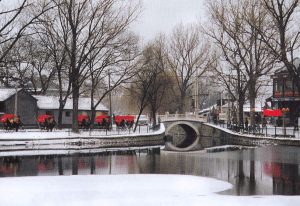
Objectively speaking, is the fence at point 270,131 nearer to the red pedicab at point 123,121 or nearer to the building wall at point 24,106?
the red pedicab at point 123,121

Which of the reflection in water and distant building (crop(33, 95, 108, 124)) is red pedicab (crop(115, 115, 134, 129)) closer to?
distant building (crop(33, 95, 108, 124))

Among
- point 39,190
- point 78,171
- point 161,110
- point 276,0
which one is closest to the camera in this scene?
point 39,190

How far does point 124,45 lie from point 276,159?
22313 millimetres

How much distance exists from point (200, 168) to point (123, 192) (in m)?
10.2

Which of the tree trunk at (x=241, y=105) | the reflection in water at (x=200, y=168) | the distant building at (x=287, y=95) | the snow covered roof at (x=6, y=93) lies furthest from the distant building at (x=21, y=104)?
the distant building at (x=287, y=95)

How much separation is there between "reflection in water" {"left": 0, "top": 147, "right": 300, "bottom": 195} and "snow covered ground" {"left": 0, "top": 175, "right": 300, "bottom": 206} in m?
1.58

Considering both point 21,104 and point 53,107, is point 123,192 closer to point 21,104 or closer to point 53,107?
point 21,104

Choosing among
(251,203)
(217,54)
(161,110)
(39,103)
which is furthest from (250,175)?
(161,110)

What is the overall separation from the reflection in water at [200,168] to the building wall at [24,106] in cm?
2864

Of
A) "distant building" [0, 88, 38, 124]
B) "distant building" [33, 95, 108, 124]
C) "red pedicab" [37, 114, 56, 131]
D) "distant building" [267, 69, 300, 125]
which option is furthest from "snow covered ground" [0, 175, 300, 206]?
"distant building" [267, 69, 300, 125]

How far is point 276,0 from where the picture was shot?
4150 cm

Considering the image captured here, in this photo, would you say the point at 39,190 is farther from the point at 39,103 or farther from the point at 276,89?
the point at 276,89

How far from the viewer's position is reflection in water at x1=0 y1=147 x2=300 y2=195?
2088 centimetres

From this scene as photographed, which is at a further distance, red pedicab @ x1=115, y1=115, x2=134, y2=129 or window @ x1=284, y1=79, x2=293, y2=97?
window @ x1=284, y1=79, x2=293, y2=97
